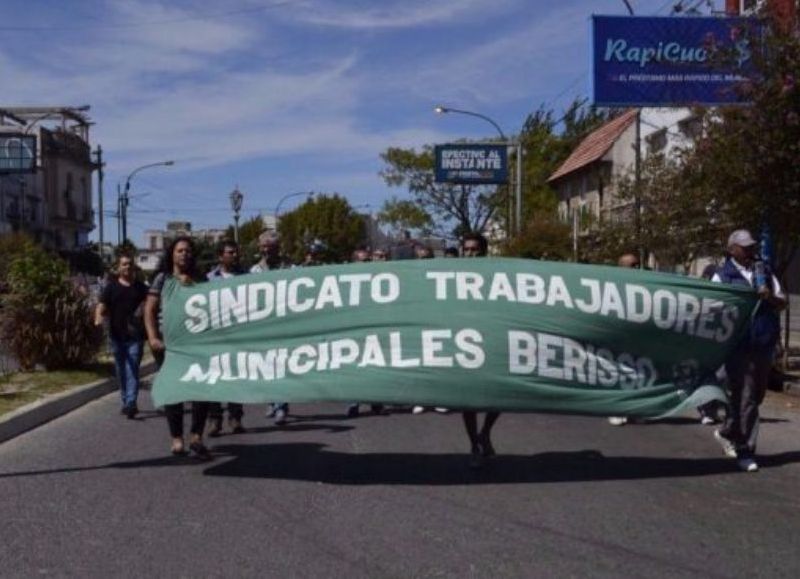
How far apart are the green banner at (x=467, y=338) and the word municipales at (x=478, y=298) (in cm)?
1

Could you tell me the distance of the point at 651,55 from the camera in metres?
21.6

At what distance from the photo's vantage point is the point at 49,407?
1223cm

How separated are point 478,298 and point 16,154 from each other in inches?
1194

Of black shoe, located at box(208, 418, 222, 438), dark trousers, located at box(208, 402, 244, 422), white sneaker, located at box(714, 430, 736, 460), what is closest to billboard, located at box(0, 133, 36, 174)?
dark trousers, located at box(208, 402, 244, 422)

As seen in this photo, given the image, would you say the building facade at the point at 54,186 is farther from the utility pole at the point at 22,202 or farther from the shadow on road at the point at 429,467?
the shadow on road at the point at 429,467

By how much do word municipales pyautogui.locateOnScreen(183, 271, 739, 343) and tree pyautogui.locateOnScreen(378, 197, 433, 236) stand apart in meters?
53.3

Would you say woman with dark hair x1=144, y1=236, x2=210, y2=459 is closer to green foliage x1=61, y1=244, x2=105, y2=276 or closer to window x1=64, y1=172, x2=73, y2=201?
green foliage x1=61, y1=244, x2=105, y2=276

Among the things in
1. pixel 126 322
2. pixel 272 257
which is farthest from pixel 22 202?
pixel 272 257

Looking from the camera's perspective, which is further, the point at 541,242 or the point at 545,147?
the point at 545,147

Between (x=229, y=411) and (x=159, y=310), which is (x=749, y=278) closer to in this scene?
(x=159, y=310)

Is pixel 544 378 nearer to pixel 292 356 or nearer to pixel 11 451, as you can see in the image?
pixel 292 356

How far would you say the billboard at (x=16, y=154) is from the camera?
35.6m

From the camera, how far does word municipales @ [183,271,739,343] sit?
850cm

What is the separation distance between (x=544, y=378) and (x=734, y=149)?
7.43 metres
